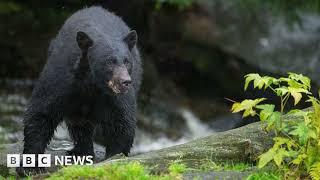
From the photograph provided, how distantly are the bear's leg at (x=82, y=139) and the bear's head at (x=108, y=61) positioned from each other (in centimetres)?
147

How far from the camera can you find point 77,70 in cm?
717

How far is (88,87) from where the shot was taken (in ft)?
23.5

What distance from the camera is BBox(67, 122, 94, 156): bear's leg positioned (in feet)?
27.5

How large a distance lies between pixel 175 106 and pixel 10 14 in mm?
4511

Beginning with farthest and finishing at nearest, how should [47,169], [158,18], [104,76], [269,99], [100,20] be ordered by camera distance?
[158,18] < [269,99] < [100,20] < [47,169] < [104,76]

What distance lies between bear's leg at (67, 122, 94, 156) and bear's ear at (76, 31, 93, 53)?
1.48 metres

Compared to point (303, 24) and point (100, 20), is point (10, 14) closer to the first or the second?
point (303, 24)

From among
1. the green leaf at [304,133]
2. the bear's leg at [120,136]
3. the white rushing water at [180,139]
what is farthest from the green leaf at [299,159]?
the white rushing water at [180,139]

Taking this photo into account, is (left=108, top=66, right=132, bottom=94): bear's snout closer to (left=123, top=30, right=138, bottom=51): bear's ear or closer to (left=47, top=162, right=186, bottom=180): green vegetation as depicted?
(left=123, top=30, right=138, bottom=51): bear's ear

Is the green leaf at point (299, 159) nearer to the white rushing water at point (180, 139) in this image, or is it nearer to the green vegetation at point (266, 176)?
the green vegetation at point (266, 176)

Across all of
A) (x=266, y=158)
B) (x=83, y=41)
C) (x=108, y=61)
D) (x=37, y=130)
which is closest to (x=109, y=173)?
(x=266, y=158)

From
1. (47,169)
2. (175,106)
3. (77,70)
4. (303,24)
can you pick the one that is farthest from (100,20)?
(303,24)

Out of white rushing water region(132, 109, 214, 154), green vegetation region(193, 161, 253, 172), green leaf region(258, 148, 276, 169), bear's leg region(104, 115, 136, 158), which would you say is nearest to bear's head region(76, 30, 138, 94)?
bear's leg region(104, 115, 136, 158)

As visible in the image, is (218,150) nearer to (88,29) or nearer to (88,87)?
(88,87)
